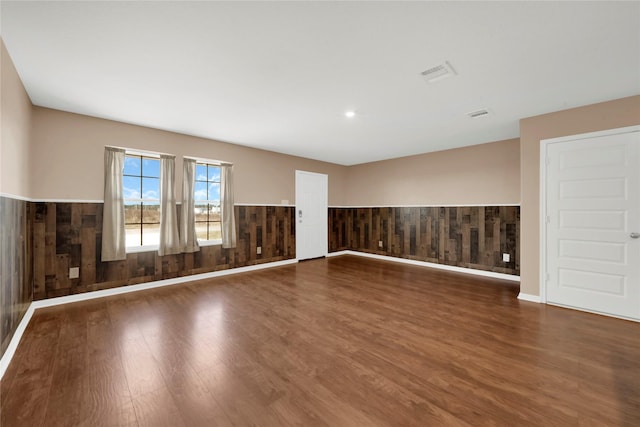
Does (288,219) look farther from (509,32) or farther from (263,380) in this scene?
(509,32)

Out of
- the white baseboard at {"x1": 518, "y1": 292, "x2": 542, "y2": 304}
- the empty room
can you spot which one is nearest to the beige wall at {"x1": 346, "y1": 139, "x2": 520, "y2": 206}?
the empty room

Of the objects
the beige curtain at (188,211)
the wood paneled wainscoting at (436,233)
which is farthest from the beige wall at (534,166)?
the beige curtain at (188,211)

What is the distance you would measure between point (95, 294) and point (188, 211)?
1590 millimetres

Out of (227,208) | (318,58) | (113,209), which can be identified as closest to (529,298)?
(318,58)

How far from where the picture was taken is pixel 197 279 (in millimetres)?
4293

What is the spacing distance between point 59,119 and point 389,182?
5756 mm

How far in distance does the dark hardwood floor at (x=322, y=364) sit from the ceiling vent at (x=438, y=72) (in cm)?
240

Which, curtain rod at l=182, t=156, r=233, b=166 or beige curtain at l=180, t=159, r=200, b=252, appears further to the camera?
curtain rod at l=182, t=156, r=233, b=166

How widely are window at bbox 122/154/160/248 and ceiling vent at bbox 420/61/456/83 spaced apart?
3912mm

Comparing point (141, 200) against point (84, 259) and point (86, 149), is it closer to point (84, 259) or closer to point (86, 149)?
point (86, 149)

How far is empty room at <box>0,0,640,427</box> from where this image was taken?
63.3 inches

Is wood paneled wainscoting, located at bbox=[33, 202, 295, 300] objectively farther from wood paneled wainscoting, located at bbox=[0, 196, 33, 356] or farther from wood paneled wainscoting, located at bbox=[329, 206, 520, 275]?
wood paneled wainscoting, located at bbox=[329, 206, 520, 275]

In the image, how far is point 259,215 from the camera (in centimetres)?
518

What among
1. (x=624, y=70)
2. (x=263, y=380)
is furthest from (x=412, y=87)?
(x=263, y=380)
